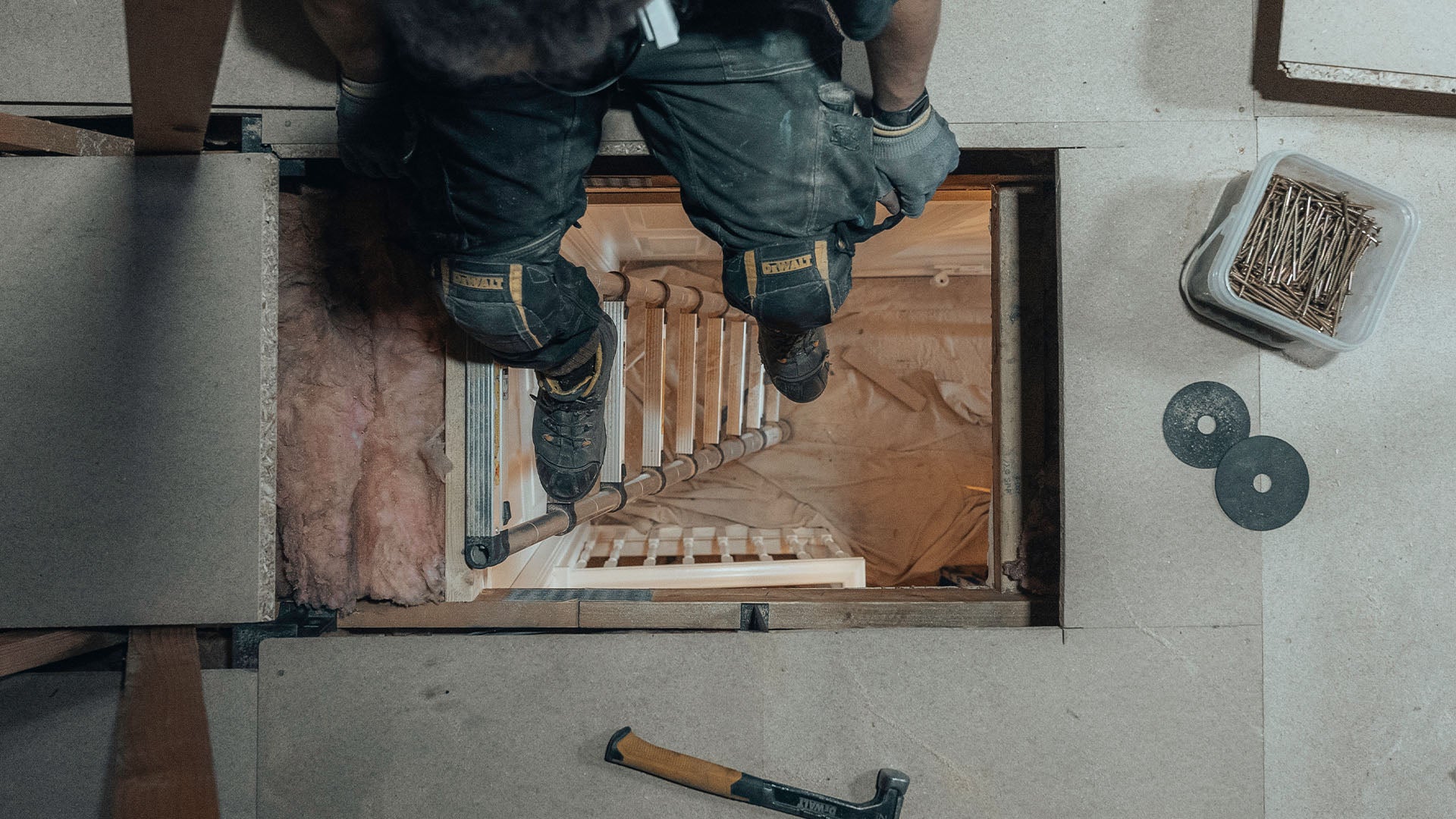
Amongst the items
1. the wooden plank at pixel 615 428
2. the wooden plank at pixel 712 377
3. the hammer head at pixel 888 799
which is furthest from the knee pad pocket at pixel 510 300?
the wooden plank at pixel 712 377

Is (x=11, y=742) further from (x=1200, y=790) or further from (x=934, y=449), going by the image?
(x=934, y=449)

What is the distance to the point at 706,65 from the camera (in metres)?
1.08

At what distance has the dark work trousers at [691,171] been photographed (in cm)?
106

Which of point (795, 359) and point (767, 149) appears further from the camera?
point (795, 359)

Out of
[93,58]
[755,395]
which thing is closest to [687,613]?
[93,58]

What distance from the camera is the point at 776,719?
4.52 feet

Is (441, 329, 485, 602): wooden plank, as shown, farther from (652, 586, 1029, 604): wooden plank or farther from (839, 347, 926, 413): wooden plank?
(839, 347, 926, 413): wooden plank

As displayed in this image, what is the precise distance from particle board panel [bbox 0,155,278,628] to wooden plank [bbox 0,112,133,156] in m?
0.04

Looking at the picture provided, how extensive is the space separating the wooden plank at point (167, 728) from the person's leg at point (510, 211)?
2.65 feet

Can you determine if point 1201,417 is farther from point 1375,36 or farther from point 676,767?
point 676,767

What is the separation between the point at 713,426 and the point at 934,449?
1351mm

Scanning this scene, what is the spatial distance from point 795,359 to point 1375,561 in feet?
4.04

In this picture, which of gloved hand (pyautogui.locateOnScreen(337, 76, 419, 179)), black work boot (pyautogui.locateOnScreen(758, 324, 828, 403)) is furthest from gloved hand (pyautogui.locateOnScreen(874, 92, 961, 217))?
gloved hand (pyautogui.locateOnScreen(337, 76, 419, 179))

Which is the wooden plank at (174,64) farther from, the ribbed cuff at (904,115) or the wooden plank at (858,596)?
the wooden plank at (858,596)
